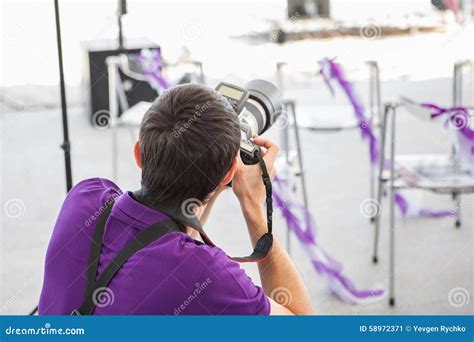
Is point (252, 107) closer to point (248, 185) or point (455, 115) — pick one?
point (248, 185)

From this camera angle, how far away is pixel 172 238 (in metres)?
1.29

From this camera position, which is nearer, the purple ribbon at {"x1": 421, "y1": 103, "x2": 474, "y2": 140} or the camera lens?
the camera lens

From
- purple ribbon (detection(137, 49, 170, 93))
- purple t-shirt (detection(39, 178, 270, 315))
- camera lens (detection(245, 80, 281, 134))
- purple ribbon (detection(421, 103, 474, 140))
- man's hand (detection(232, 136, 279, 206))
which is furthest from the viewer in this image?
purple ribbon (detection(137, 49, 170, 93))

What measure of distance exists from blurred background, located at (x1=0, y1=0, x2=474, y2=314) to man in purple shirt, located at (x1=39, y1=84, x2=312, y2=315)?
1.54m

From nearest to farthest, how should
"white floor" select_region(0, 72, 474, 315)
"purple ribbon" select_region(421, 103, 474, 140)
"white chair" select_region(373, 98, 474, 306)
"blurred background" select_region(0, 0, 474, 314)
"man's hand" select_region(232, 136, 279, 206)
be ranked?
1. "man's hand" select_region(232, 136, 279, 206)
2. "purple ribbon" select_region(421, 103, 474, 140)
3. "white chair" select_region(373, 98, 474, 306)
4. "white floor" select_region(0, 72, 474, 315)
5. "blurred background" select_region(0, 0, 474, 314)

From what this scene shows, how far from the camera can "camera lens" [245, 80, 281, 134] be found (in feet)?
5.53

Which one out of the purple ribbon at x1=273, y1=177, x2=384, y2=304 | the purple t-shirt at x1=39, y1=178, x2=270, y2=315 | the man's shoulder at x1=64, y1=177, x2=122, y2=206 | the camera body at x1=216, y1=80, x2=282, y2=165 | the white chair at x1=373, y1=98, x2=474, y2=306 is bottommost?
the purple ribbon at x1=273, y1=177, x2=384, y2=304

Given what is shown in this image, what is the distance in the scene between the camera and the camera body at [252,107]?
58.9 inches

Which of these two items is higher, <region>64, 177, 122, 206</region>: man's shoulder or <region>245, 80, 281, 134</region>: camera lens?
<region>245, 80, 281, 134</region>: camera lens

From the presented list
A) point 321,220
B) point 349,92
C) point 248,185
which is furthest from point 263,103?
point 321,220

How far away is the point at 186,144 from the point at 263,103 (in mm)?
494

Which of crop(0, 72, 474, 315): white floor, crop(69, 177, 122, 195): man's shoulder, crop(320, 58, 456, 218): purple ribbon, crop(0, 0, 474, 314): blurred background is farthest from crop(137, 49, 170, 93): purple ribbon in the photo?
crop(69, 177, 122, 195): man's shoulder

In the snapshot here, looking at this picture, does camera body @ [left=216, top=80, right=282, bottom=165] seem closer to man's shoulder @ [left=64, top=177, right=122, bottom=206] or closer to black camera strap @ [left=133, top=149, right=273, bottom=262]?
black camera strap @ [left=133, top=149, right=273, bottom=262]
